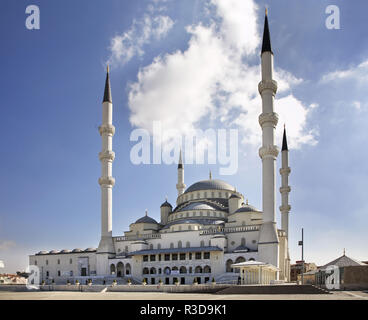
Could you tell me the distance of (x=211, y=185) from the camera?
63156 millimetres

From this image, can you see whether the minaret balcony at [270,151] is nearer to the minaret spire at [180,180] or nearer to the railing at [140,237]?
the railing at [140,237]

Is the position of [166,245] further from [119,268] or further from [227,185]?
[227,185]

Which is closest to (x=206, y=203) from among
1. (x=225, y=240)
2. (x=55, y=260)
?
(x=225, y=240)

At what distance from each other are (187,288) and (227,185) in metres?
34.2

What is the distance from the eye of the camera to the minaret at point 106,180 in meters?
53.2

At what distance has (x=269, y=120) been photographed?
146 ft

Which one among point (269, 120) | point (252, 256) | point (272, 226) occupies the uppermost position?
point (269, 120)

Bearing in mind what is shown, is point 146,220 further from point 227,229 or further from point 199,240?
point 227,229

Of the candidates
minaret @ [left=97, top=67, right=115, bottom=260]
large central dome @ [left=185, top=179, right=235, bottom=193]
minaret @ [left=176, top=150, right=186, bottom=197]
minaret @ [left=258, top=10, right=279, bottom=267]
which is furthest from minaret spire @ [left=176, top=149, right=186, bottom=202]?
minaret @ [left=258, top=10, right=279, bottom=267]

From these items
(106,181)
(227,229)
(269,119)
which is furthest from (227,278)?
(106,181)

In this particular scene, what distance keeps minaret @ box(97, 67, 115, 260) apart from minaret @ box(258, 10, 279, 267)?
22217mm

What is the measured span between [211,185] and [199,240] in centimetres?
1579

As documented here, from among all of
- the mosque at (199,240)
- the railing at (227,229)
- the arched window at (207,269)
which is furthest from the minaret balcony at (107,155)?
the arched window at (207,269)
